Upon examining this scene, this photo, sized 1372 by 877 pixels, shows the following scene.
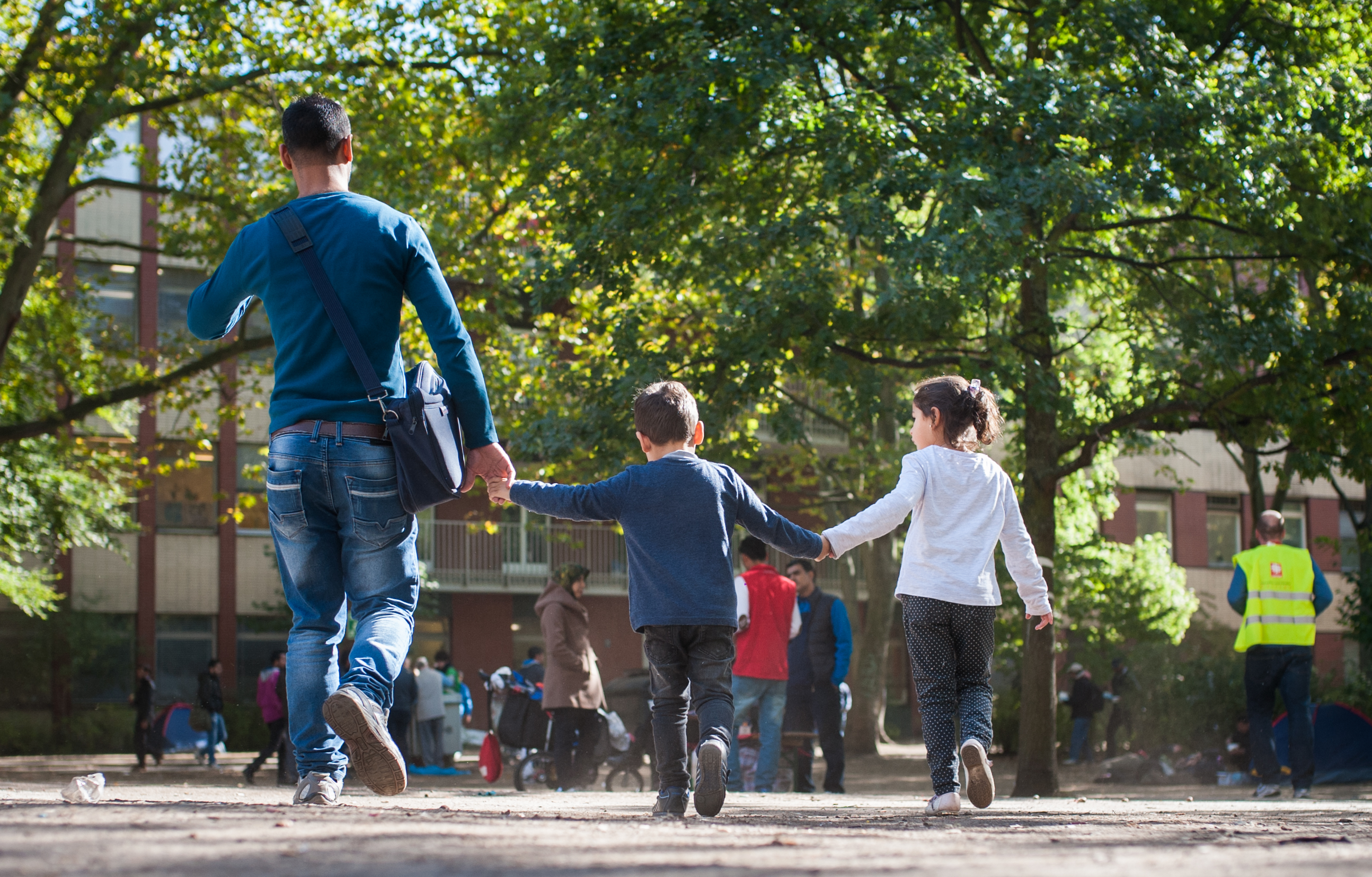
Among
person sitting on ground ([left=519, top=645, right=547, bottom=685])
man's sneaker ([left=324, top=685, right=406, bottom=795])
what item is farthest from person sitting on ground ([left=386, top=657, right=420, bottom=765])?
man's sneaker ([left=324, top=685, right=406, bottom=795])

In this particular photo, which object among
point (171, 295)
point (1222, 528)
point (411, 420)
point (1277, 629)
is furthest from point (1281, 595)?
point (1222, 528)

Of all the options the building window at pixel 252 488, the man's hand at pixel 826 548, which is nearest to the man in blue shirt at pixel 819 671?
the man's hand at pixel 826 548

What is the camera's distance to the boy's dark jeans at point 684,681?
5.11 m

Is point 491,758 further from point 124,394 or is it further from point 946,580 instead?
point 946,580

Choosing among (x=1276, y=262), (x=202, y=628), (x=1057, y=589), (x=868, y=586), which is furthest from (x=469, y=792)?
(x=202, y=628)

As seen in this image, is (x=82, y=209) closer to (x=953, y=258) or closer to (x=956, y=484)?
(x=953, y=258)

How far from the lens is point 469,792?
940 cm

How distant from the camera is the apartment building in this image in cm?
3022

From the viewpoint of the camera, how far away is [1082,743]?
809 inches

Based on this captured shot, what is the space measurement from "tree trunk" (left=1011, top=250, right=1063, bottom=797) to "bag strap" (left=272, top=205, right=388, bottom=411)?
8.17 meters

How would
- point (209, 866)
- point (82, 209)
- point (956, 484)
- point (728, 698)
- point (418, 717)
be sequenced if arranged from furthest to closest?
point (82, 209) → point (418, 717) → point (956, 484) → point (728, 698) → point (209, 866)

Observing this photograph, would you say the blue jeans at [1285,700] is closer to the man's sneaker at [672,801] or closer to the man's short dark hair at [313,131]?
the man's sneaker at [672,801]

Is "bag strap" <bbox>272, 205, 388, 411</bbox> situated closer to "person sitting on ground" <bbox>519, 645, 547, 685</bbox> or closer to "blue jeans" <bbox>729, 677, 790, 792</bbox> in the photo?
"blue jeans" <bbox>729, 677, 790, 792</bbox>

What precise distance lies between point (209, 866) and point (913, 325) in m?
9.06
